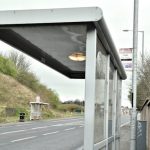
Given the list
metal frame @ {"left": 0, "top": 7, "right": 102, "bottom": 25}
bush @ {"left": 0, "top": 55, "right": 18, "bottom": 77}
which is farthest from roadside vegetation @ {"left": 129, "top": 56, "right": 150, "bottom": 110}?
bush @ {"left": 0, "top": 55, "right": 18, "bottom": 77}

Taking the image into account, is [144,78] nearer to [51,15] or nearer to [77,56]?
[77,56]

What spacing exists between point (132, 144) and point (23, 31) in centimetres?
656

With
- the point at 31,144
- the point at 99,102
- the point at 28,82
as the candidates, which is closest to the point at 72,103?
the point at 28,82

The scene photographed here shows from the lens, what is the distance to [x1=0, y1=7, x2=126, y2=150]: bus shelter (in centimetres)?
600

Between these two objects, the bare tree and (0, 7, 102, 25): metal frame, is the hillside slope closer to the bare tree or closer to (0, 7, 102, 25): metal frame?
the bare tree

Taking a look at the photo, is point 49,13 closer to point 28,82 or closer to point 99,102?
point 99,102

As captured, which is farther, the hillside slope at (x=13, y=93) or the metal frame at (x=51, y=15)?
the hillside slope at (x=13, y=93)

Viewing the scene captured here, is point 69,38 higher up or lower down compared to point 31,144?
higher up

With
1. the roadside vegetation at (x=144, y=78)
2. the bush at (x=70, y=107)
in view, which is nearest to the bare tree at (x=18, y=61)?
the bush at (x=70, y=107)

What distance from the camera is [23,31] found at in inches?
261

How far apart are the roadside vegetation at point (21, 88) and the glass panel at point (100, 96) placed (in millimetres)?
56685

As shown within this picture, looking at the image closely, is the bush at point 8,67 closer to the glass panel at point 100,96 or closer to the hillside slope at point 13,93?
the hillside slope at point 13,93

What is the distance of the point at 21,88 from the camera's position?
7700cm

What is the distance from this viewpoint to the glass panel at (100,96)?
Answer: 7051mm
